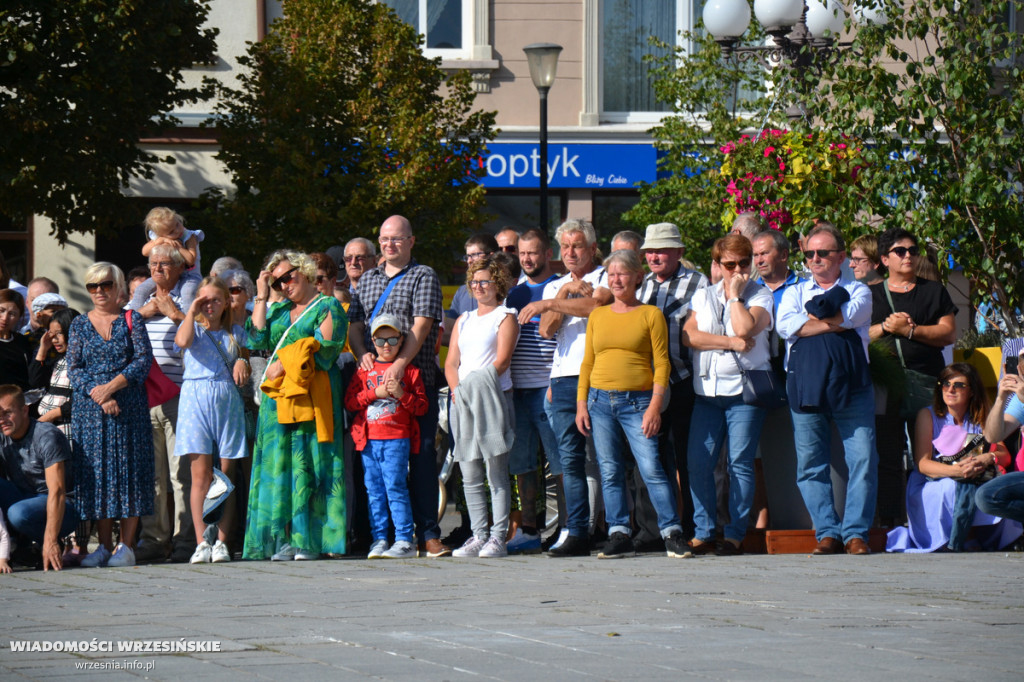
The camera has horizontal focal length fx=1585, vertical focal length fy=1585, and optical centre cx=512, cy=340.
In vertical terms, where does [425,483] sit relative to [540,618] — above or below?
above

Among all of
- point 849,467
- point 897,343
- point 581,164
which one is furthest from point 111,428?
point 581,164

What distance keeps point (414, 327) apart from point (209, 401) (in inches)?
53.9

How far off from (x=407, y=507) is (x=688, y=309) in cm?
213

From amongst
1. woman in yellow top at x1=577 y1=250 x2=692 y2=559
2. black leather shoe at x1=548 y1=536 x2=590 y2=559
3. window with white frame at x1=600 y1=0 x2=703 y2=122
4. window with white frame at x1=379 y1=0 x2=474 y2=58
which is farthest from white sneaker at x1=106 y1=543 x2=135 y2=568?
window with white frame at x1=600 y1=0 x2=703 y2=122

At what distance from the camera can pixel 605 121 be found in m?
23.3

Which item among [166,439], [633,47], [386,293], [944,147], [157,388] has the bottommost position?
[166,439]

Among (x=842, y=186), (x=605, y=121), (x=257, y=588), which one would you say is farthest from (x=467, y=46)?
(x=257, y=588)

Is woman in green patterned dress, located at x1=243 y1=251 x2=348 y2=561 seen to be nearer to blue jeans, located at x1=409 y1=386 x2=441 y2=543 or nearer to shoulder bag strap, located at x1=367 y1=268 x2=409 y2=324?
shoulder bag strap, located at x1=367 y1=268 x2=409 y2=324

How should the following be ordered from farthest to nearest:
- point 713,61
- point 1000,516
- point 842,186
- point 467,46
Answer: point 467,46
point 713,61
point 842,186
point 1000,516

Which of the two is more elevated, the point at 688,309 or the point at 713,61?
the point at 713,61

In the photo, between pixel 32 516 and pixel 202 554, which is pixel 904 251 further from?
pixel 32 516

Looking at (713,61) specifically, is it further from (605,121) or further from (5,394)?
(5,394)

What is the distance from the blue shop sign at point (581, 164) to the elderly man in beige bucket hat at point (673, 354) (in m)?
12.7

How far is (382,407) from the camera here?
9.87 m
